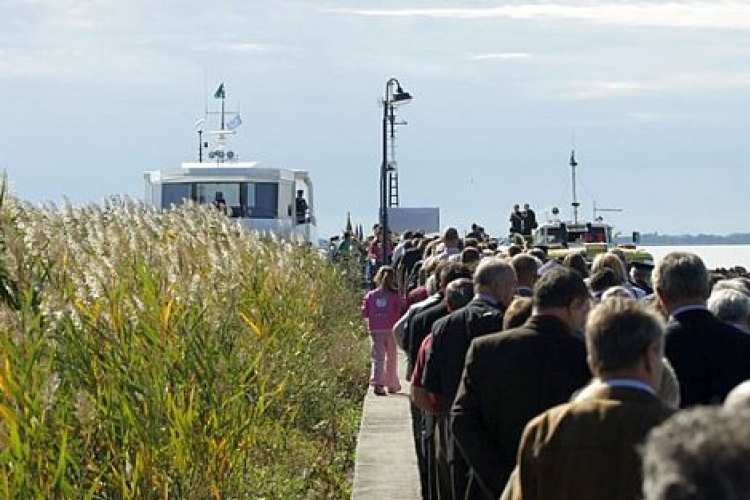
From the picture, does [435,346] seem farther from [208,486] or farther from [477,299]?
[208,486]

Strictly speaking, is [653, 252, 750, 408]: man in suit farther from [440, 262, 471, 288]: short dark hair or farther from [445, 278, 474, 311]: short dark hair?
[440, 262, 471, 288]: short dark hair

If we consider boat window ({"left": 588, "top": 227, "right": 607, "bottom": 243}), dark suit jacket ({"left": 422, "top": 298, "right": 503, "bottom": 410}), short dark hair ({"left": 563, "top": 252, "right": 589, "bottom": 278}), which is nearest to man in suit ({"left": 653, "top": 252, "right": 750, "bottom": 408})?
dark suit jacket ({"left": 422, "top": 298, "right": 503, "bottom": 410})

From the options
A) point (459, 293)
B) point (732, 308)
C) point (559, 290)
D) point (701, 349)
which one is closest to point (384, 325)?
point (459, 293)

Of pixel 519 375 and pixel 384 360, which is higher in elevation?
pixel 519 375

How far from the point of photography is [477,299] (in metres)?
9.77

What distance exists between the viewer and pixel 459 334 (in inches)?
377

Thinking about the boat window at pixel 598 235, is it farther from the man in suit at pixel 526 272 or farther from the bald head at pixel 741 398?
the bald head at pixel 741 398

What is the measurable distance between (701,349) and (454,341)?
2.02 m

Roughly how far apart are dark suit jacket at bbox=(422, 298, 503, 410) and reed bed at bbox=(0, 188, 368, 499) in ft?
4.63

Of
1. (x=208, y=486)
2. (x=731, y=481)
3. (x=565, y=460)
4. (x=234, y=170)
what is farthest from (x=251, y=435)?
(x=234, y=170)

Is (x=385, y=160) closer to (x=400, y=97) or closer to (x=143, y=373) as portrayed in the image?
(x=400, y=97)

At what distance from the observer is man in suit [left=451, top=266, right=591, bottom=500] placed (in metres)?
7.54

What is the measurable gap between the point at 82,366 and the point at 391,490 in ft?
10.9

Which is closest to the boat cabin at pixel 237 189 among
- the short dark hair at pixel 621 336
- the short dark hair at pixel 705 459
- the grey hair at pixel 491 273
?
the grey hair at pixel 491 273
